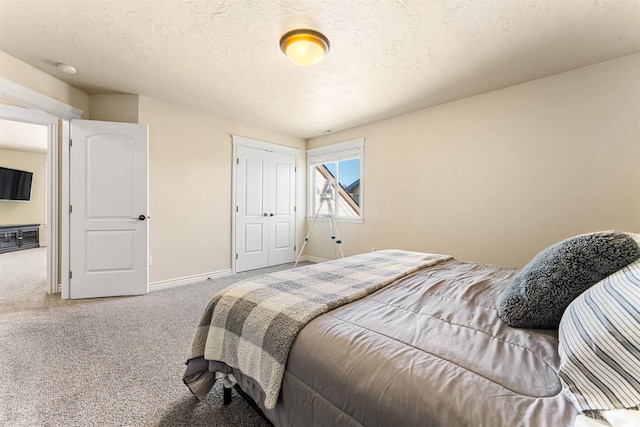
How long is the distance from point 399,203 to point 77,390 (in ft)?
11.8

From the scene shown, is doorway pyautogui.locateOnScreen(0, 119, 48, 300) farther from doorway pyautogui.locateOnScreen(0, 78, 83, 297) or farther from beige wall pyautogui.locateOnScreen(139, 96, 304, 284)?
beige wall pyautogui.locateOnScreen(139, 96, 304, 284)

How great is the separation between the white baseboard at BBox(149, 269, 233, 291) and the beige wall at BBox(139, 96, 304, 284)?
42mm

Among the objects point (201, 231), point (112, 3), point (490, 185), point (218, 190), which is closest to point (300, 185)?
point (218, 190)

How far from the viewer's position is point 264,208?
448 cm

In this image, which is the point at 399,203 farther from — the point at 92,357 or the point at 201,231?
the point at 92,357

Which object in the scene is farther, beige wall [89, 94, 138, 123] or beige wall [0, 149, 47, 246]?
beige wall [0, 149, 47, 246]

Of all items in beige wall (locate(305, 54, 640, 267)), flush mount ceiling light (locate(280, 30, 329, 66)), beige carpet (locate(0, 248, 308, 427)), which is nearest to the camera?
beige carpet (locate(0, 248, 308, 427))

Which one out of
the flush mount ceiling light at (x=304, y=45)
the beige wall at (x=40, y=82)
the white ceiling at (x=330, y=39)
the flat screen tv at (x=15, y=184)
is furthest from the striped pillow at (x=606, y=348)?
the flat screen tv at (x=15, y=184)

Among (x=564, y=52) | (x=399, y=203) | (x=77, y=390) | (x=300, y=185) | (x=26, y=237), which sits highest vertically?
(x=564, y=52)

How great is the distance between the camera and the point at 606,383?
60 centimetres

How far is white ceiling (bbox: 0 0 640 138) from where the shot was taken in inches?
69.7

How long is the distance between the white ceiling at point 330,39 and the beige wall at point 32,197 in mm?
5655

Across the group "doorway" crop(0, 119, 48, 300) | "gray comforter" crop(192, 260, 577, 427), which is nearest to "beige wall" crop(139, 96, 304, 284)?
"gray comforter" crop(192, 260, 577, 427)

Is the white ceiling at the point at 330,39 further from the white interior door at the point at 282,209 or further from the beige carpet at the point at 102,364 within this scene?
the beige carpet at the point at 102,364
